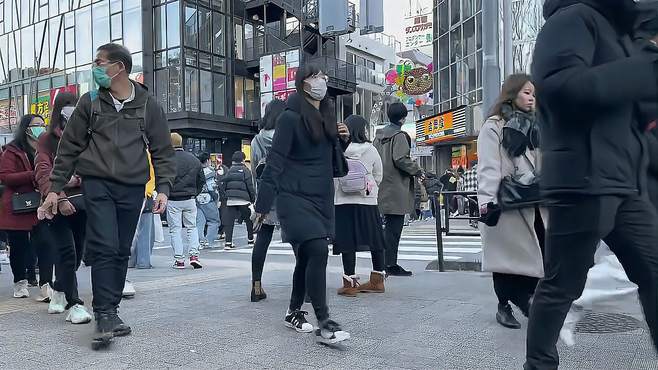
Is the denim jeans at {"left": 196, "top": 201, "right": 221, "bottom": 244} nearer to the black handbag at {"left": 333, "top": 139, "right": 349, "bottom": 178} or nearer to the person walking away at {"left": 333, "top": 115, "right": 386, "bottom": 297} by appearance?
the person walking away at {"left": 333, "top": 115, "right": 386, "bottom": 297}

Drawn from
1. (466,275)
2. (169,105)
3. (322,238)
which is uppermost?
(169,105)

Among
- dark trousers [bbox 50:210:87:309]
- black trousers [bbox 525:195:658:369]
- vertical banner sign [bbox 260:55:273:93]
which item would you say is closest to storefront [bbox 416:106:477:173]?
vertical banner sign [bbox 260:55:273:93]

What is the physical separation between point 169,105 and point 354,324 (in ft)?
93.7

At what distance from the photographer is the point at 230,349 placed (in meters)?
3.95

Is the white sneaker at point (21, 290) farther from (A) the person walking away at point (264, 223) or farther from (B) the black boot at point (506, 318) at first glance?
(B) the black boot at point (506, 318)

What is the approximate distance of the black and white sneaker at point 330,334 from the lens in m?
3.90

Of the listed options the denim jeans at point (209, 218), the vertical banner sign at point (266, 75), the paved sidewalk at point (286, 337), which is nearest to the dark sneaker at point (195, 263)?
the denim jeans at point (209, 218)

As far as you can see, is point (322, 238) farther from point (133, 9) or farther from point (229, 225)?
point (133, 9)

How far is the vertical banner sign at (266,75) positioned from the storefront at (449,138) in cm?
801

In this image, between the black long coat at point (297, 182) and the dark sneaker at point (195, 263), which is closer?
the black long coat at point (297, 182)

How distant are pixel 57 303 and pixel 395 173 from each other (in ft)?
11.9

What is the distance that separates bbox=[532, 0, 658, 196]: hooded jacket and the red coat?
15.4ft

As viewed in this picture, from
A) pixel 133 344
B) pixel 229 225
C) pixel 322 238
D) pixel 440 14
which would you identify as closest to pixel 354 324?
pixel 322 238

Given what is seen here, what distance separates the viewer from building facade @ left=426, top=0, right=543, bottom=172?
21.8 m
